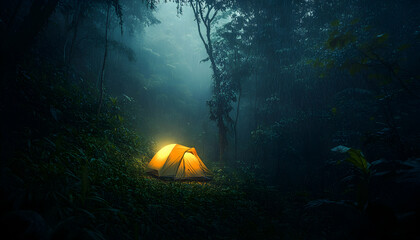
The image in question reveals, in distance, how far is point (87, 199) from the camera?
10.2 feet

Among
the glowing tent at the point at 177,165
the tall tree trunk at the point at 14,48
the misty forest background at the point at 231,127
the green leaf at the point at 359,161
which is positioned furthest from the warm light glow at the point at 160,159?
the green leaf at the point at 359,161

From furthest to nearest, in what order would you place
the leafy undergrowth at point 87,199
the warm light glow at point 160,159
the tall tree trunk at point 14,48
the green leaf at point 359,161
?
the warm light glow at point 160,159 < the green leaf at point 359,161 < the tall tree trunk at point 14,48 < the leafy undergrowth at point 87,199

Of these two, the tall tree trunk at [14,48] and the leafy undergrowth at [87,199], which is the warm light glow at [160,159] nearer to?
the leafy undergrowth at [87,199]

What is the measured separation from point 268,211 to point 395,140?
3666 millimetres

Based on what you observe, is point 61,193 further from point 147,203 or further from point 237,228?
point 237,228

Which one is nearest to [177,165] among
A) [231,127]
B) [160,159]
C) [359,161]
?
[160,159]

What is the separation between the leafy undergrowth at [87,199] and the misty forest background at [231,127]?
0.03 meters

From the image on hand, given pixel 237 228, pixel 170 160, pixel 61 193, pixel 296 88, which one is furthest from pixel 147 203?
pixel 296 88

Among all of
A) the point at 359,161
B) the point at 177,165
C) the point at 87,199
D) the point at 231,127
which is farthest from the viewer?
the point at 231,127

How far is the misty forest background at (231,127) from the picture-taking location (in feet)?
9.39

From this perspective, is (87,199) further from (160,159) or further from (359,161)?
(359,161)

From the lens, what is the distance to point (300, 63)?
1191 cm

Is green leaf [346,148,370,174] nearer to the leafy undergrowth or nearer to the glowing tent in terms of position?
the leafy undergrowth

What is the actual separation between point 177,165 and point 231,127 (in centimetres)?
606
